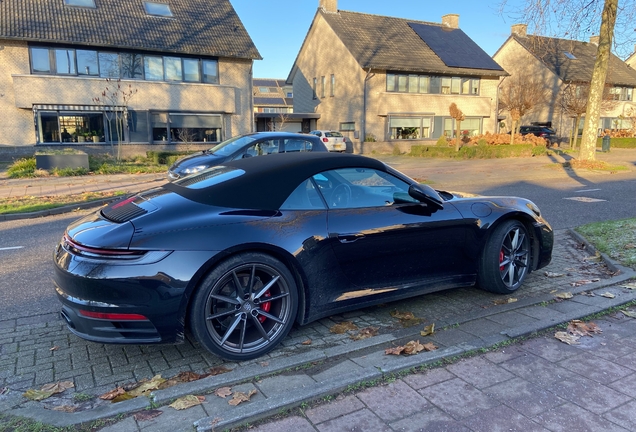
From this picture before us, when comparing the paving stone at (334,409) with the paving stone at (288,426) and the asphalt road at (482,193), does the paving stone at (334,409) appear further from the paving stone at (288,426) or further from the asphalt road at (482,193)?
the asphalt road at (482,193)

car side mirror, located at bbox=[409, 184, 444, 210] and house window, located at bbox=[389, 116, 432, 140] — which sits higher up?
house window, located at bbox=[389, 116, 432, 140]

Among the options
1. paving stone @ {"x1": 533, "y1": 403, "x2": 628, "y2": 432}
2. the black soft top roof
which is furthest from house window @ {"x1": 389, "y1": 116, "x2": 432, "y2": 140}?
paving stone @ {"x1": 533, "y1": 403, "x2": 628, "y2": 432}

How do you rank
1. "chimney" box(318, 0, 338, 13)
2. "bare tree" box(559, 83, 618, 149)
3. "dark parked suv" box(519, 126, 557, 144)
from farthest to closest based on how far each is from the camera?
1. "dark parked suv" box(519, 126, 557, 144)
2. "chimney" box(318, 0, 338, 13)
3. "bare tree" box(559, 83, 618, 149)

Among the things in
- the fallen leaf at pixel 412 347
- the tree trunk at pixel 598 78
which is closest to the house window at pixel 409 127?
the tree trunk at pixel 598 78

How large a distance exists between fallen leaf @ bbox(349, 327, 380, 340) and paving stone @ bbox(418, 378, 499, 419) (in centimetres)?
81

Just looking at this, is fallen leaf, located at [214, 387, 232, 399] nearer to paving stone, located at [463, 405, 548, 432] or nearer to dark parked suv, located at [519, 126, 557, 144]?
paving stone, located at [463, 405, 548, 432]

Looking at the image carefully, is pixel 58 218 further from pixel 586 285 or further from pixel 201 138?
pixel 201 138

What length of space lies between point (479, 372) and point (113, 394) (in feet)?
7.68

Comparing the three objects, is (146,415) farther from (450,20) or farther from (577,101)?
(450,20)

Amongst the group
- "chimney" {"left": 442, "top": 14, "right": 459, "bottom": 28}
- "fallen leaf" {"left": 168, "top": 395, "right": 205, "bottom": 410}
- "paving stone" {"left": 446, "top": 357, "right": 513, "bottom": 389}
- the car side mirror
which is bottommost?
"paving stone" {"left": 446, "top": 357, "right": 513, "bottom": 389}

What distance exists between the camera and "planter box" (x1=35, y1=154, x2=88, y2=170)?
607 inches

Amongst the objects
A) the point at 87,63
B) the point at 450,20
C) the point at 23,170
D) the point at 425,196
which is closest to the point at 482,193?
the point at 425,196

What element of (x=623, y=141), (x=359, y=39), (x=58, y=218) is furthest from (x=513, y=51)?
(x=58, y=218)

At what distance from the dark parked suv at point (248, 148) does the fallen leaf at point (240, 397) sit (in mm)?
7928
